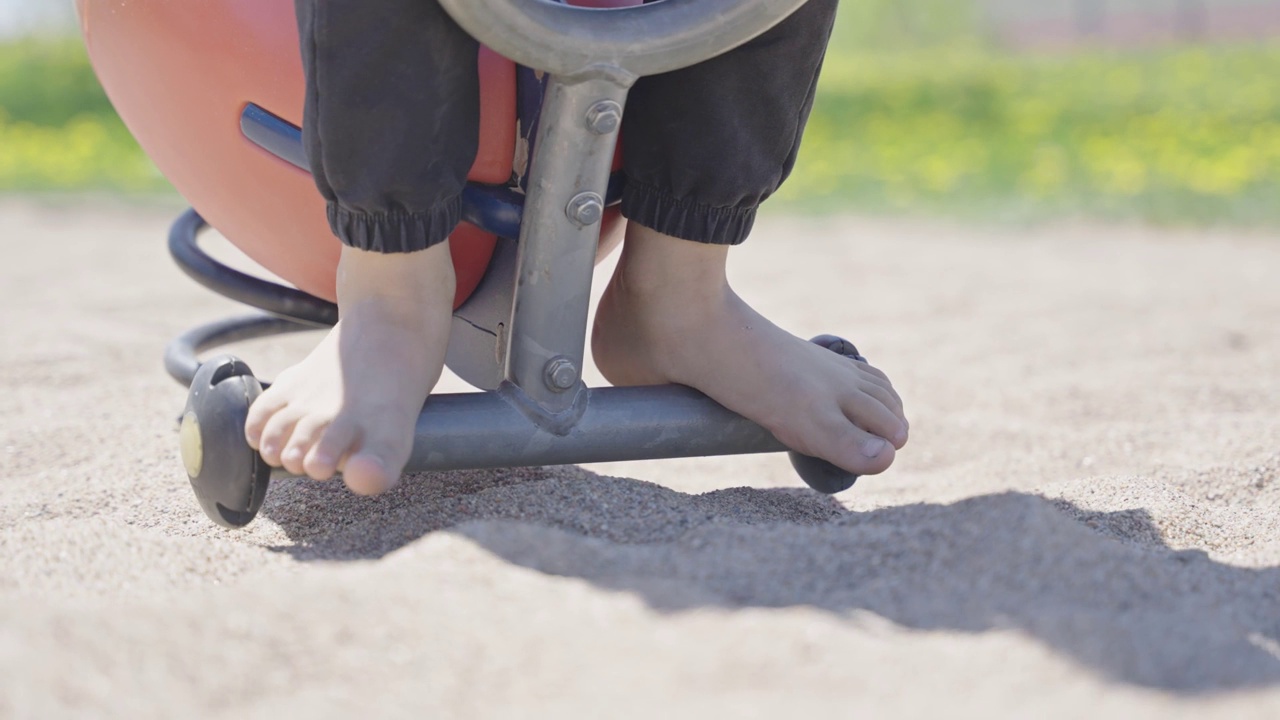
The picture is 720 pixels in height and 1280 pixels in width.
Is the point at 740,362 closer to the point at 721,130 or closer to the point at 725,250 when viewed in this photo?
the point at 725,250

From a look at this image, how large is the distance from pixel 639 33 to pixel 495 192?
0.69ft

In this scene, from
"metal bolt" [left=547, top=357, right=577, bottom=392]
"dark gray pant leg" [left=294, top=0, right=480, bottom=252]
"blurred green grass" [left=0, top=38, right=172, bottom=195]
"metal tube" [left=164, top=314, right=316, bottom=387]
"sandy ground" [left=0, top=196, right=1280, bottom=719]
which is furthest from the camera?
"blurred green grass" [left=0, top=38, right=172, bottom=195]

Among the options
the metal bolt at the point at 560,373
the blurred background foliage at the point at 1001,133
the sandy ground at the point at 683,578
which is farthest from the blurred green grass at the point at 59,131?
the metal bolt at the point at 560,373

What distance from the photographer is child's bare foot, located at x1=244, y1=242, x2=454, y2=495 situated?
2.89 ft

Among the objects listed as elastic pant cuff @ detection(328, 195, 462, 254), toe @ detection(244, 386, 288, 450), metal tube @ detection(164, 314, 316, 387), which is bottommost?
metal tube @ detection(164, 314, 316, 387)

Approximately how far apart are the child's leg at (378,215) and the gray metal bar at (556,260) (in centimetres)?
6

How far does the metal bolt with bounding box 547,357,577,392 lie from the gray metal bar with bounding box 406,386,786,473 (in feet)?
0.10

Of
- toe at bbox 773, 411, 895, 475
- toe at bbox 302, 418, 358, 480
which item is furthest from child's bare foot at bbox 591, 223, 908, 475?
toe at bbox 302, 418, 358, 480

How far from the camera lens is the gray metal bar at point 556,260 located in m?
0.94

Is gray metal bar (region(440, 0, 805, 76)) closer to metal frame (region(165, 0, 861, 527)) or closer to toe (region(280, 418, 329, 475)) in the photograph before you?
metal frame (region(165, 0, 861, 527))

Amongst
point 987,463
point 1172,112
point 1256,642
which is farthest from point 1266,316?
point 1172,112

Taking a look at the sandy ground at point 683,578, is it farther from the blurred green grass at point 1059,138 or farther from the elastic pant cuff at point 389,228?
the blurred green grass at point 1059,138

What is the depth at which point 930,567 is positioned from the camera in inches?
30.5

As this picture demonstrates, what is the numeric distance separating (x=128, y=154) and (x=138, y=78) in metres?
4.64
